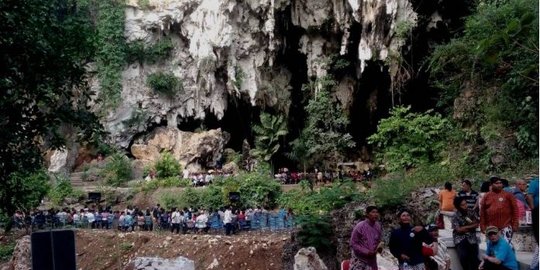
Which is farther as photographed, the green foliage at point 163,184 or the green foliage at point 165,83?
the green foliage at point 165,83

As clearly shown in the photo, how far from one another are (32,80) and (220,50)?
20.3 m

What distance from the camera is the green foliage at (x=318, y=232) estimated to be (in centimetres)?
1222

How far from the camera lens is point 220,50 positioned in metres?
27.6

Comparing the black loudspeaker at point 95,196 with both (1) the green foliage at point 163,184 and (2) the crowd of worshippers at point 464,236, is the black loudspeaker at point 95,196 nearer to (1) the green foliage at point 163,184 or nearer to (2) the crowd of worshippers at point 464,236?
(1) the green foliage at point 163,184

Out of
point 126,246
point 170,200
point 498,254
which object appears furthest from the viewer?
point 170,200

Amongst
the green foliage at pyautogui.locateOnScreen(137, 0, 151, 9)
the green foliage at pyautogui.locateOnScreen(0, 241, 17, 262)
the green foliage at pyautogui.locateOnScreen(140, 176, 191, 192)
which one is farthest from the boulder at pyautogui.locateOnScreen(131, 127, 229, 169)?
the green foliage at pyautogui.locateOnScreen(0, 241, 17, 262)

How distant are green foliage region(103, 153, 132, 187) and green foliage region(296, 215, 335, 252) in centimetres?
1443

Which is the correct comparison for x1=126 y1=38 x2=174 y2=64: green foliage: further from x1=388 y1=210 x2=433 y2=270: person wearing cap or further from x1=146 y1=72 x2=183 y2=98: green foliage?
x1=388 y1=210 x2=433 y2=270: person wearing cap

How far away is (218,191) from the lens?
2150 centimetres

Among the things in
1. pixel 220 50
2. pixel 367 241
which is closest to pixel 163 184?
pixel 220 50

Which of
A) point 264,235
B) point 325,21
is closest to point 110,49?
point 325,21

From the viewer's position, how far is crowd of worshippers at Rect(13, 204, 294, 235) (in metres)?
17.6

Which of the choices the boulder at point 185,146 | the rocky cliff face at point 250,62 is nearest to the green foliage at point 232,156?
the boulder at point 185,146

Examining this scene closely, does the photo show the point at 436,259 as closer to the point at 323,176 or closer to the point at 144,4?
the point at 323,176
